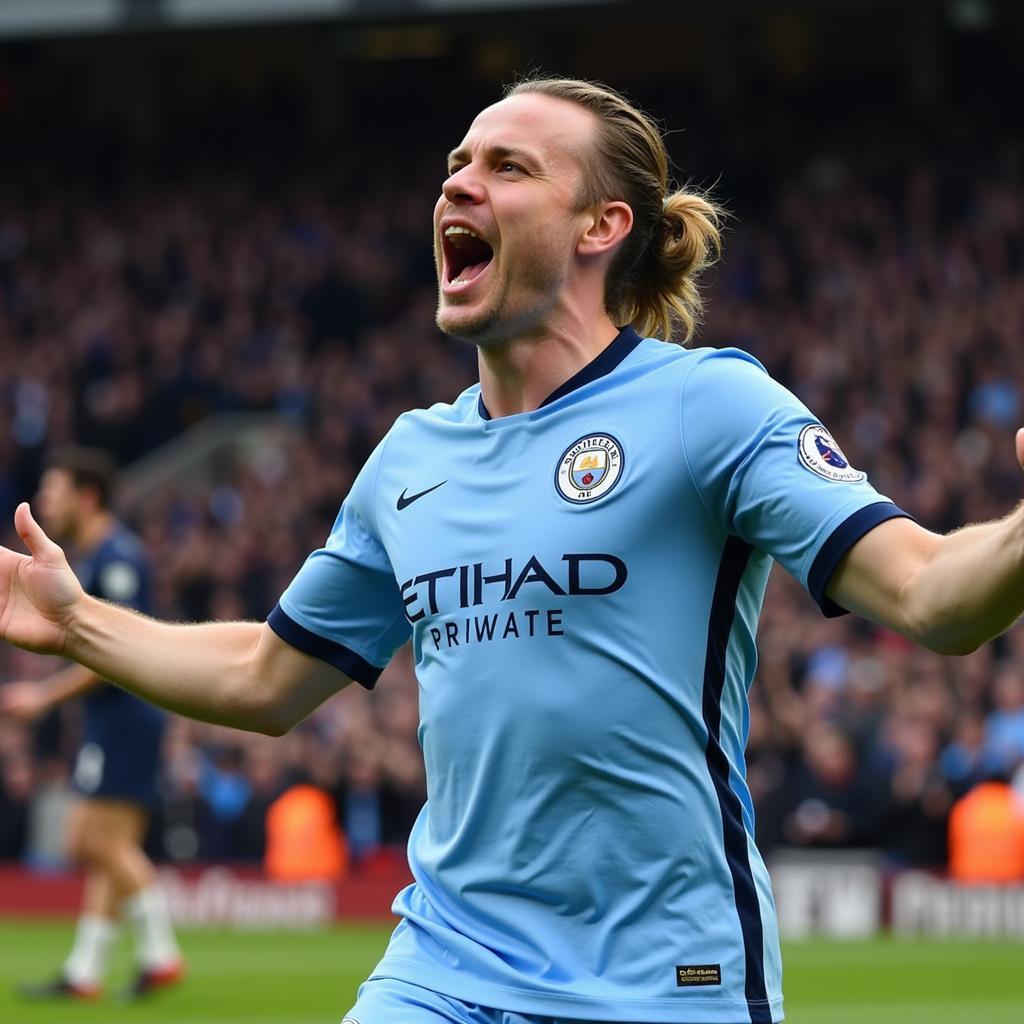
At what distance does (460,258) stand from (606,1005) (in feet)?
4.59

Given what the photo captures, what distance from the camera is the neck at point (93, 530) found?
10.9 m

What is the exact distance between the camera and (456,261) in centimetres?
408

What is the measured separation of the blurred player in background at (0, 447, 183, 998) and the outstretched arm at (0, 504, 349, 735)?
6555 mm

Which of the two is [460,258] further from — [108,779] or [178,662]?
[108,779]

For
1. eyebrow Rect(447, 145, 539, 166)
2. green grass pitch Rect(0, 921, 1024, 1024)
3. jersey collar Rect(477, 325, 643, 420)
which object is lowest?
green grass pitch Rect(0, 921, 1024, 1024)

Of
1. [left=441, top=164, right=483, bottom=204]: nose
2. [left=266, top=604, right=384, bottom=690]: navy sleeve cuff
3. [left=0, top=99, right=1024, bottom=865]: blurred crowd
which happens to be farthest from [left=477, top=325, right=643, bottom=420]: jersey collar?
[left=0, top=99, right=1024, bottom=865]: blurred crowd

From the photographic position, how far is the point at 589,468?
3.68 meters

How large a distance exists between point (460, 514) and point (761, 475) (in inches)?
23.1

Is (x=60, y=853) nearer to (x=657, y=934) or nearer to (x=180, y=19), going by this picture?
(x=180, y=19)

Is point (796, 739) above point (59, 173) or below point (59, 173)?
below

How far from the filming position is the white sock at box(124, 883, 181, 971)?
423 inches

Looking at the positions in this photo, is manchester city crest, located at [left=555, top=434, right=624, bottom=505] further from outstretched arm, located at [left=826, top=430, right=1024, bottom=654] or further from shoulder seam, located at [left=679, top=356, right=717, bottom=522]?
outstretched arm, located at [left=826, top=430, right=1024, bottom=654]

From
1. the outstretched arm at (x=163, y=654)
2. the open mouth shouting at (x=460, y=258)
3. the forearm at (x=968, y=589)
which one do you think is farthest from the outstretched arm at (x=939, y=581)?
the outstretched arm at (x=163, y=654)

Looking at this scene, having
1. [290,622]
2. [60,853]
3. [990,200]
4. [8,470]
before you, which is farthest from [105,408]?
[290,622]
